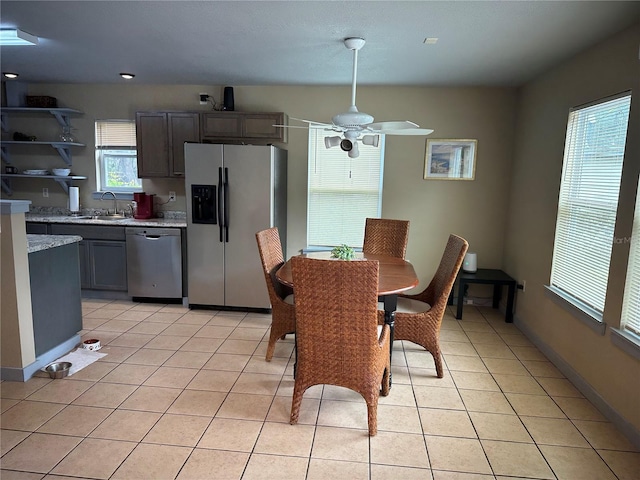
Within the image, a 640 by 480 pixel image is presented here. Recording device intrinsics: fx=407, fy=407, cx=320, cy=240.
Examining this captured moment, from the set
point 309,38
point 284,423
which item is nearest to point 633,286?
point 284,423

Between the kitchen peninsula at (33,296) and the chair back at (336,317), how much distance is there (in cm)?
194

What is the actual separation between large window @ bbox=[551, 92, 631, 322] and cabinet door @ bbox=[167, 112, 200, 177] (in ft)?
11.7

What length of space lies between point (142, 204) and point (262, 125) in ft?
5.42

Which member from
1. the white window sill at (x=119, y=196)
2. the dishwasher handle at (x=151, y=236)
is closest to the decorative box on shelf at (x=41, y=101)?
the white window sill at (x=119, y=196)

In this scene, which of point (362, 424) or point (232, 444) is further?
point (362, 424)

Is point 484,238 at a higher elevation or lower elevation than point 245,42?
lower

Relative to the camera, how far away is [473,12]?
237 cm

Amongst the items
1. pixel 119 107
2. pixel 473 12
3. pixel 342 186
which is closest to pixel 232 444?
pixel 473 12

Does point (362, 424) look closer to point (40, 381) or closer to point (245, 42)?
point (40, 381)

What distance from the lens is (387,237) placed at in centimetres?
389

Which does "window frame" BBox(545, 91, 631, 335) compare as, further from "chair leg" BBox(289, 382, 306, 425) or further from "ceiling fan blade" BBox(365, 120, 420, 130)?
"chair leg" BBox(289, 382, 306, 425)

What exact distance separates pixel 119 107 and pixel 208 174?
65.6 inches

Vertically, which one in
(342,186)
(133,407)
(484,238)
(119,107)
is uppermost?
(119,107)

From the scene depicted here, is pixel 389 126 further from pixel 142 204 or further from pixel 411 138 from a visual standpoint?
pixel 142 204
